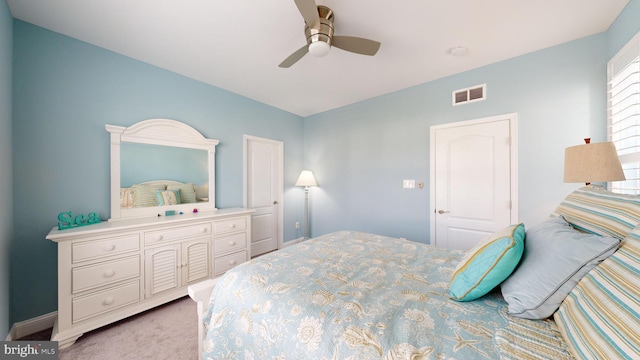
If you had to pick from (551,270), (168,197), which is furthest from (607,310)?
(168,197)

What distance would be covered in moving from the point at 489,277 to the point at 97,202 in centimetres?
313

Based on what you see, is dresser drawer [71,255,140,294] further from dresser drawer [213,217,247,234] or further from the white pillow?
the white pillow

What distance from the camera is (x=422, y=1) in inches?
62.9

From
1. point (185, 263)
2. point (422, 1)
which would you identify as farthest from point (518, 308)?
point (185, 263)

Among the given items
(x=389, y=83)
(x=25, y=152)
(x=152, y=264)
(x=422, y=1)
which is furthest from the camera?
(x=389, y=83)

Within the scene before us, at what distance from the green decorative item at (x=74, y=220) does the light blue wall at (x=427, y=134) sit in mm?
2975

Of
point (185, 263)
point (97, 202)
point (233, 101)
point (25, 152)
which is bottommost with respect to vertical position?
point (185, 263)

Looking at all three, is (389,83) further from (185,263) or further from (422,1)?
(185,263)

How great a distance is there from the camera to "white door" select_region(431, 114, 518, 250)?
2.40 metres

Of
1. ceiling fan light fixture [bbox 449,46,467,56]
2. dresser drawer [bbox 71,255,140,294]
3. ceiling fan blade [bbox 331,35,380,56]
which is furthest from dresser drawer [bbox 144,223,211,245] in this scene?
ceiling fan light fixture [bbox 449,46,467,56]

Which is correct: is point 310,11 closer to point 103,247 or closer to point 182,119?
point 182,119

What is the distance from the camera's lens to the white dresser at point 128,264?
1681 millimetres

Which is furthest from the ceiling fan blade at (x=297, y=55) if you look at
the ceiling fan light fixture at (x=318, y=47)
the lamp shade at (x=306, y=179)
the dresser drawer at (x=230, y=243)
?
the lamp shade at (x=306, y=179)

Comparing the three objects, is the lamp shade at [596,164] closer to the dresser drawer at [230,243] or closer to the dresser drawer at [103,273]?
the dresser drawer at [230,243]
